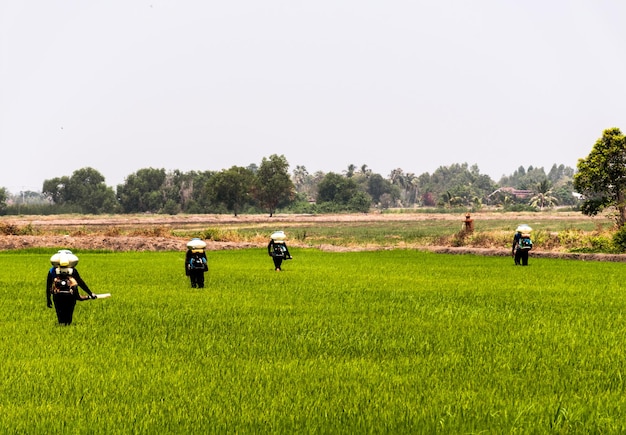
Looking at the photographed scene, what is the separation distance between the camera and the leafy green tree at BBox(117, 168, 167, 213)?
151875 mm

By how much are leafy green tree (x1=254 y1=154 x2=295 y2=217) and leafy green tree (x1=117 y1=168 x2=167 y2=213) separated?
31124mm

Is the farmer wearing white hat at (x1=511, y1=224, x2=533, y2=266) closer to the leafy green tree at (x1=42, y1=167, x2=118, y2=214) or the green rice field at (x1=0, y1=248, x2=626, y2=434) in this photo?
the green rice field at (x1=0, y1=248, x2=626, y2=434)

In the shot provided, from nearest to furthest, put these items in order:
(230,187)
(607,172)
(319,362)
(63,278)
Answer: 1. (319,362)
2. (63,278)
3. (607,172)
4. (230,187)

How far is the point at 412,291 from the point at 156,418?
38.2ft

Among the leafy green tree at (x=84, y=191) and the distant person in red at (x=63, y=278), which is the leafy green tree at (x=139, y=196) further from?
the distant person in red at (x=63, y=278)

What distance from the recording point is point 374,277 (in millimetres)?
21703

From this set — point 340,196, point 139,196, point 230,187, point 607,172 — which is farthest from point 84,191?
point 607,172

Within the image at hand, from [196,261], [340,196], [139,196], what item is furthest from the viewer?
[340,196]

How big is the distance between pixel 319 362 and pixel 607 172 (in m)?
33.4

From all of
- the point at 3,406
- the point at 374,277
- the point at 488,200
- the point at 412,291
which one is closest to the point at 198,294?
the point at 412,291

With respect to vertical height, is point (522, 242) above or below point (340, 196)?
below

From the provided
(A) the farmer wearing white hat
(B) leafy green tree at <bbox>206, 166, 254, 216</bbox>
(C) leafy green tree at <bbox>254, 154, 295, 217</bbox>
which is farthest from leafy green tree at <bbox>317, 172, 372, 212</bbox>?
(A) the farmer wearing white hat

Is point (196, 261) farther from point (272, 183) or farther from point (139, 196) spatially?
point (139, 196)

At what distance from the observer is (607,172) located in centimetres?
3797
